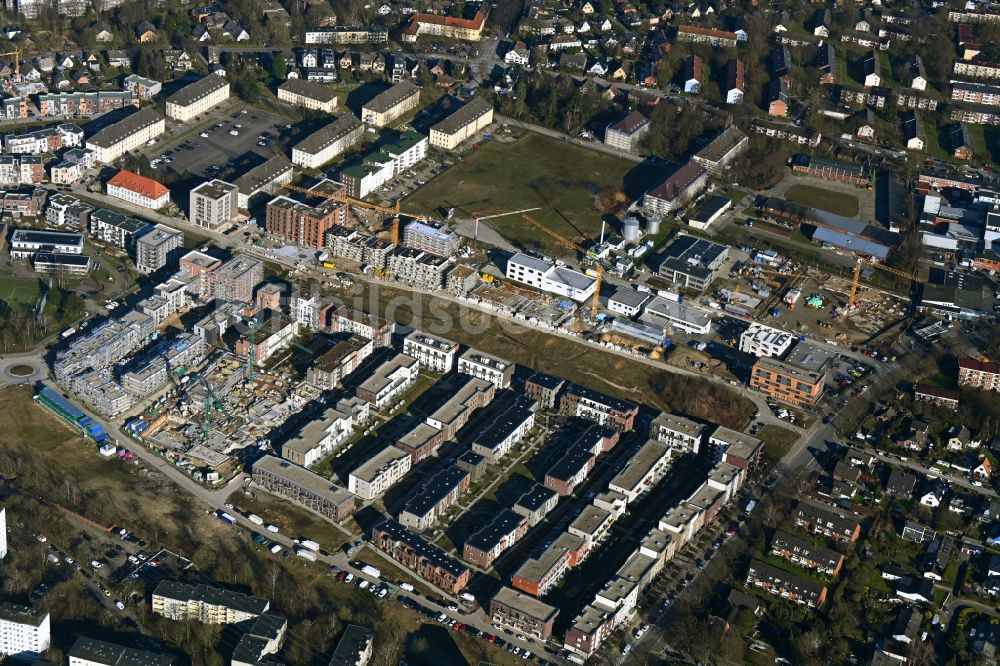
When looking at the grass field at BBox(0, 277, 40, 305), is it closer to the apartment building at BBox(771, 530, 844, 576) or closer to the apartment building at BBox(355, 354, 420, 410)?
the apartment building at BBox(355, 354, 420, 410)

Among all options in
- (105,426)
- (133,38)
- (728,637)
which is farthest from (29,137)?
(728,637)

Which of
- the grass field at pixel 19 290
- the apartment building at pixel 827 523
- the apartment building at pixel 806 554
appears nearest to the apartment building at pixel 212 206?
the grass field at pixel 19 290

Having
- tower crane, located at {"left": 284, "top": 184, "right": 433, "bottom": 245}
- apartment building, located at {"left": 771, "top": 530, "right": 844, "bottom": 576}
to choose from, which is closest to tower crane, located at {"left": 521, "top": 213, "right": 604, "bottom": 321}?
tower crane, located at {"left": 284, "top": 184, "right": 433, "bottom": 245}

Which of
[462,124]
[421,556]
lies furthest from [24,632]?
[462,124]

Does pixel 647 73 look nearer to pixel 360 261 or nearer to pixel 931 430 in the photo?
pixel 360 261

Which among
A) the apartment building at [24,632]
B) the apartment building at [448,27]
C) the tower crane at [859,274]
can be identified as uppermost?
the apartment building at [448,27]

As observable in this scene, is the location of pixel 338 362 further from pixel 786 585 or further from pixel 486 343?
pixel 786 585

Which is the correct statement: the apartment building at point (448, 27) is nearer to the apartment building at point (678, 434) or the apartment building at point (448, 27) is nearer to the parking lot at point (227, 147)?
the parking lot at point (227, 147)
